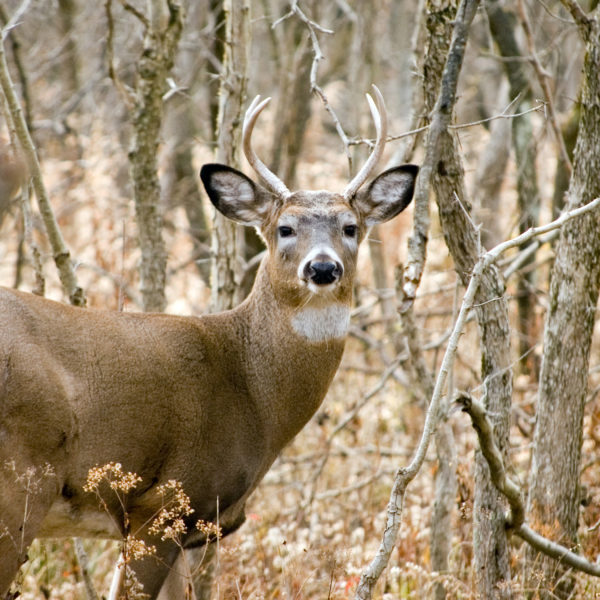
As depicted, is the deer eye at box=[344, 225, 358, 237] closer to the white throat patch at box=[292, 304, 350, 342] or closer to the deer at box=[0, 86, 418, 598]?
the deer at box=[0, 86, 418, 598]

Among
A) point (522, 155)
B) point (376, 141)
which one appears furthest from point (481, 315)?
point (522, 155)

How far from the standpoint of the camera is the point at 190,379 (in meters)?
5.21

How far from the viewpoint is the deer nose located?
5.19 meters

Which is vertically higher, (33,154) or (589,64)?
(589,64)

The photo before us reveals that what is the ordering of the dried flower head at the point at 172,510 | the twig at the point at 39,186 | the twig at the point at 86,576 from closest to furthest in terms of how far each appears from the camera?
the dried flower head at the point at 172,510, the twig at the point at 86,576, the twig at the point at 39,186

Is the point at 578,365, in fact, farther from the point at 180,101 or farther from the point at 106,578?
the point at 180,101

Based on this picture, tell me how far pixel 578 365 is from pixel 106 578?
3.43 m

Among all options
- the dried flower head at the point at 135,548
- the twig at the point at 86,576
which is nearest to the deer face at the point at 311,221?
the dried flower head at the point at 135,548

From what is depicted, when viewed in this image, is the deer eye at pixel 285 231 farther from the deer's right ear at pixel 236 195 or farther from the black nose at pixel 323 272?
the black nose at pixel 323 272

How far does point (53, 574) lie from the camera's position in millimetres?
6613

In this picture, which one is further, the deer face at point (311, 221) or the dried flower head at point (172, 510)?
the deer face at point (311, 221)

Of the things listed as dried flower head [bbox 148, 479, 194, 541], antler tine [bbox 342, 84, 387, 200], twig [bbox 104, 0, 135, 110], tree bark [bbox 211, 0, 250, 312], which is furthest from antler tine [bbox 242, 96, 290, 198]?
dried flower head [bbox 148, 479, 194, 541]

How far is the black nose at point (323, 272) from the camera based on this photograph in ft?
17.0

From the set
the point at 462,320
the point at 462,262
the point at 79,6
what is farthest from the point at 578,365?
the point at 79,6
